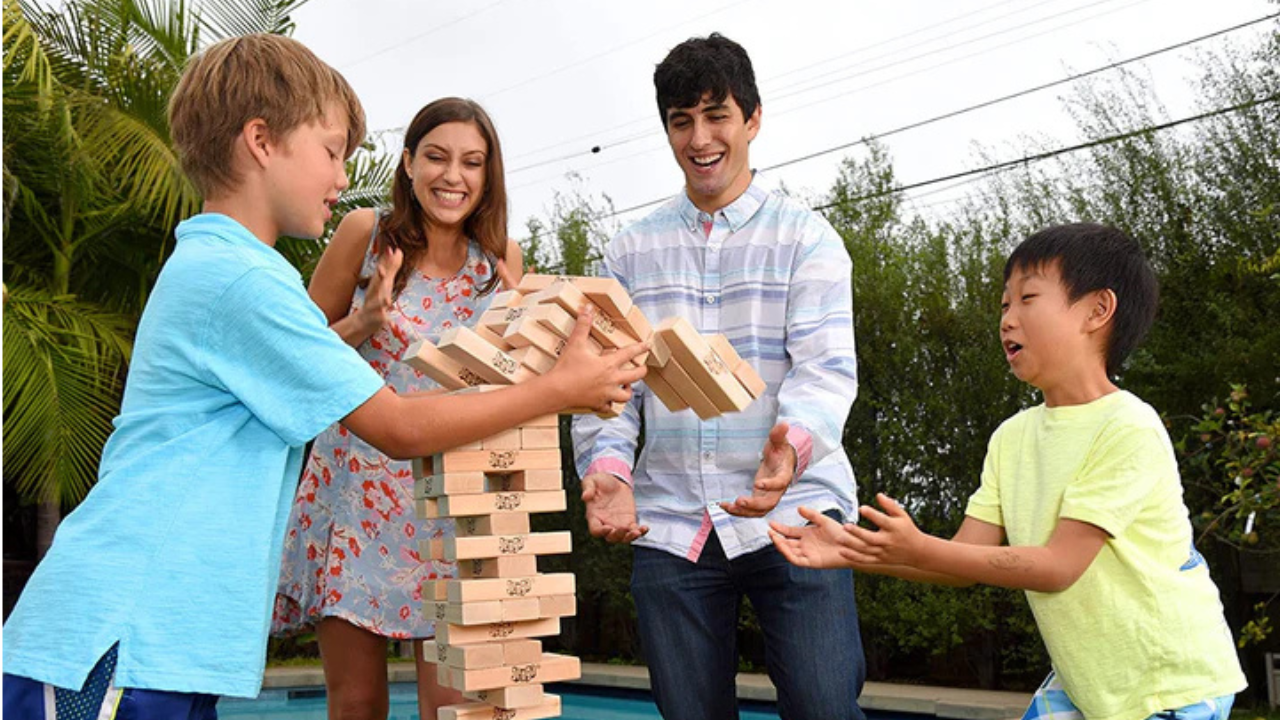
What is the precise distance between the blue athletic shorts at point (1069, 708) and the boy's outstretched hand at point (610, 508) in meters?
0.88

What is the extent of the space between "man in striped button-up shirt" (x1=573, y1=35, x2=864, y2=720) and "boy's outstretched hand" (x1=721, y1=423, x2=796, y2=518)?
0.12 ft

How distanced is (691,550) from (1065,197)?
8.19 m

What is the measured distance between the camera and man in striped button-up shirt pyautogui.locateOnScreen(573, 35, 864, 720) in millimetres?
2875

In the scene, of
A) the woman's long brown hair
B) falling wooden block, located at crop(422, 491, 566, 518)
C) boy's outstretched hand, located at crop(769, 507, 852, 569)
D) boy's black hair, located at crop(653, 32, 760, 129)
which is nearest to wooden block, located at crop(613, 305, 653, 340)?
falling wooden block, located at crop(422, 491, 566, 518)

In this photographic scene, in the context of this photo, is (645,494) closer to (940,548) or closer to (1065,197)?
(940,548)

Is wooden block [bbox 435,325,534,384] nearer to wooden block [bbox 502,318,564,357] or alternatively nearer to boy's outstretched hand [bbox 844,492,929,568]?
wooden block [bbox 502,318,564,357]

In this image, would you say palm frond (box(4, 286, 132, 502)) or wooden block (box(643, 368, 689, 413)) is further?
palm frond (box(4, 286, 132, 502))

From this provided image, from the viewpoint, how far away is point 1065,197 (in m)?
10.3

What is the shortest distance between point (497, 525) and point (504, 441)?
0.15 m

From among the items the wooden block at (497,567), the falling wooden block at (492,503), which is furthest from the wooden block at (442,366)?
the wooden block at (497,567)

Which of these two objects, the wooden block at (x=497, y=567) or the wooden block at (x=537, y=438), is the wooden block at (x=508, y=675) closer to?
the wooden block at (x=497, y=567)

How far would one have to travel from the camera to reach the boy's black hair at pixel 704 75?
3076 millimetres

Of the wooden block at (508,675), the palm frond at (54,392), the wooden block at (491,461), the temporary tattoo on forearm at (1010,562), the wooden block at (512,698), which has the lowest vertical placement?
the wooden block at (512,698)

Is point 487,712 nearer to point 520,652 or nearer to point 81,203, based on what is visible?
point 520,652
